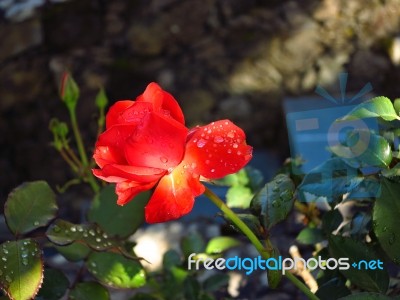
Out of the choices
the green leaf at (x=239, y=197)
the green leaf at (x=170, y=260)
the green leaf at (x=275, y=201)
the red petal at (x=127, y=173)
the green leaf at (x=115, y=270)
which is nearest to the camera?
the red petal at (x=127, y=173)

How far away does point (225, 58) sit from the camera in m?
2.24

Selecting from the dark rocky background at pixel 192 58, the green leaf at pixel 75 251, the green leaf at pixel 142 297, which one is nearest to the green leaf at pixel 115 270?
the green leaf at pixel 75 251

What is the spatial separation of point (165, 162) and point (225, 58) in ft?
5.39

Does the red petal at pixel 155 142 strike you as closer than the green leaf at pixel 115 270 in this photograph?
Yes

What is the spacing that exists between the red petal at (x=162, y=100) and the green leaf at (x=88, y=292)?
272 millimetres

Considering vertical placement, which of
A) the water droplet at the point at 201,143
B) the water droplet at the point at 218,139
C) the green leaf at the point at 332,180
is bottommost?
the green leaf at the point at 332,180

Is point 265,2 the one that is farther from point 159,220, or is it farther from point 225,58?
point 159,220

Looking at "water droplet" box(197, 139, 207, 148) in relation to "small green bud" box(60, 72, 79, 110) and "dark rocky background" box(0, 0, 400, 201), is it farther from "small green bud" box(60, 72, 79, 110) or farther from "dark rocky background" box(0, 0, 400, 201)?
"dark rocky background" box(0, 0, 400, 201)

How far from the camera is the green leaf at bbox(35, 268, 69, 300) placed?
826 mm

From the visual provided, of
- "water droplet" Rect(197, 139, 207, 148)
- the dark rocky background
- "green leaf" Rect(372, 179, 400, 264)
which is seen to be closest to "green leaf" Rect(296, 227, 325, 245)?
"green leaf" Rect(372, 179, 400, 264)

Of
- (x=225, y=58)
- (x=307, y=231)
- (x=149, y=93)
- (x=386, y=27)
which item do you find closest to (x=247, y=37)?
(x=225, y=58)

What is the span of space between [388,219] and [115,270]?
13.4 inches

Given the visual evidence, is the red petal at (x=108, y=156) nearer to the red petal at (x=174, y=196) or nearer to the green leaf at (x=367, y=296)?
the red petal at (x=174, y=196)

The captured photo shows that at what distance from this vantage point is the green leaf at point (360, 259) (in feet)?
2.38
